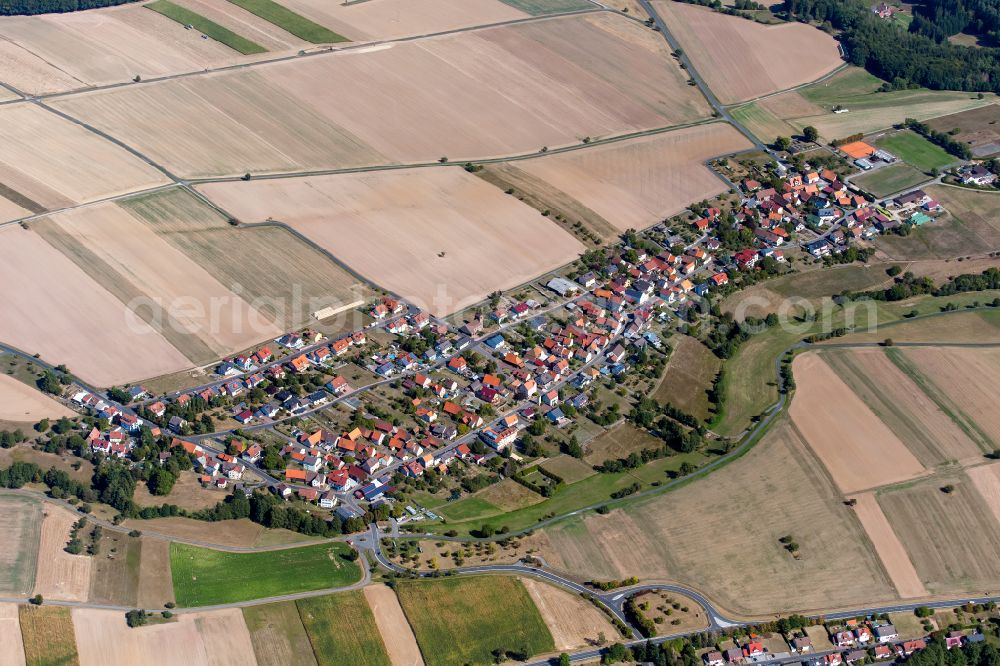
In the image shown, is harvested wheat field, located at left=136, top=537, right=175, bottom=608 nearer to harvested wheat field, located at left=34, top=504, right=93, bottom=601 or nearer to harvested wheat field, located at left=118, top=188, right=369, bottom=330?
harvested wheat field, located at left=34, top=504, right=93, bottom=601

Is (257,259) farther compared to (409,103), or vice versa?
(409,103)

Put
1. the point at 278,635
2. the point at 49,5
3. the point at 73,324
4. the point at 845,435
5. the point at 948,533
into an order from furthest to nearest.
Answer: the point at 49,5 < the point at 73,324 < the point at 845,435 < the point at 948,533 < the point at 278,635

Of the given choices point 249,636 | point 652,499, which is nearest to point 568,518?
point 652,499

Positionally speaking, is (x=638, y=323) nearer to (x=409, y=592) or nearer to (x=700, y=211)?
(x=700, y=211)

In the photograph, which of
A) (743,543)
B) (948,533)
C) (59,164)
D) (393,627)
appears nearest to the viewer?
(393,627)

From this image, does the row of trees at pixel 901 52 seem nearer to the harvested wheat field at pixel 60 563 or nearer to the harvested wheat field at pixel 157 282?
the harvested wheat field at pixel 157 282

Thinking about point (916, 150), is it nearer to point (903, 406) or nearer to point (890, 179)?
point (890, 179)

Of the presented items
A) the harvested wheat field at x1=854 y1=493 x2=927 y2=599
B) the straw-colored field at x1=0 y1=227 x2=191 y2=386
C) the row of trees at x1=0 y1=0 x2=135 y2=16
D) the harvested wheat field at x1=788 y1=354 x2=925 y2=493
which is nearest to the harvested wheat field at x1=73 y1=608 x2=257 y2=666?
the straw-colored field at x1=0 y1=227 x2=191 y2=386

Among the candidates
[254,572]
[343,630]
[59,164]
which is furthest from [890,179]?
[59,164]
